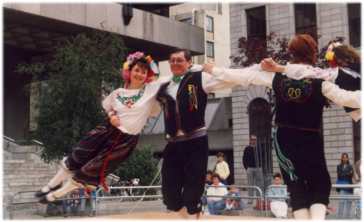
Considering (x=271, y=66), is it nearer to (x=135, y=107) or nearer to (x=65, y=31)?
(x=135, y=107)

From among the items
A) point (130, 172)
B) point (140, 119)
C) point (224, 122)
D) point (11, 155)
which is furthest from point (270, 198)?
point (224, 122)

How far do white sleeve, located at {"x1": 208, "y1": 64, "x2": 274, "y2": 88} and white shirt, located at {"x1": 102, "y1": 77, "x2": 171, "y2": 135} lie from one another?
702 mm

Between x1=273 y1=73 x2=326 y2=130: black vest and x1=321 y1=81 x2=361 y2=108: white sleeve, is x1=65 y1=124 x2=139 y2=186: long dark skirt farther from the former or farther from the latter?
x1=321 y1=81 x2=361 y2=108: white sleeve

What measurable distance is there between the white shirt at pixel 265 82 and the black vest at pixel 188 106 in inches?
9.7

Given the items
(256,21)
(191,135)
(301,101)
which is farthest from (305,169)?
(256,21)

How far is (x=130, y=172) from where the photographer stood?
1548 cm

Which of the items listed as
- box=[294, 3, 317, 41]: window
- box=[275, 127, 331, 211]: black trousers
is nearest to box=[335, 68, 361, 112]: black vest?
box=[275, 127, 331, 211]: black trousers

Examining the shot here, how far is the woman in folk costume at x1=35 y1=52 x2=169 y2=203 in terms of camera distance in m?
5.41

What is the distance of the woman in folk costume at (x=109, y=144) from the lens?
5406 mm

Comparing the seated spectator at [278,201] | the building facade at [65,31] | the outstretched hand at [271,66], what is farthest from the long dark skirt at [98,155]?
the building facade at [65,31]

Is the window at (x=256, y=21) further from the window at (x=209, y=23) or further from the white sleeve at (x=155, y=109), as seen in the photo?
the white sleeve at (x=155, y=109)

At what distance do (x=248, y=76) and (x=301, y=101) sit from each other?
0.58 metres

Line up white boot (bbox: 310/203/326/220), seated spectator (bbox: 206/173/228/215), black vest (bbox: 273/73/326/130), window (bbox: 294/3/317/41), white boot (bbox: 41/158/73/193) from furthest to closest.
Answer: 1. window (bbox: 294/3/317/41)
2. seated spectator (bbox: 206/173/228/215)
3. white boot (bbox: 41/158/73/193)
4. black vest (bbox: 273/73/326/130)
5. white boot (bbox: 310/203/326/220)

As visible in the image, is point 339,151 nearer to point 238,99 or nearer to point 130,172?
point 238,99
